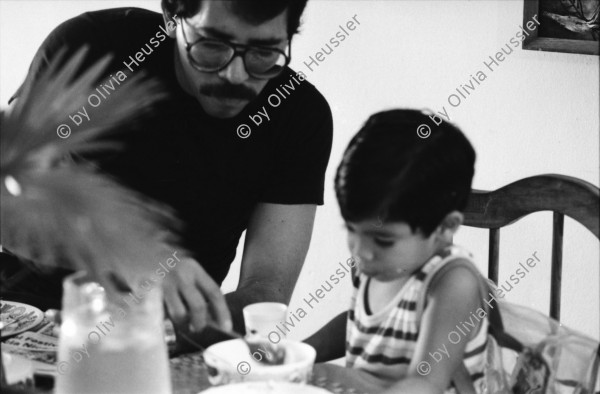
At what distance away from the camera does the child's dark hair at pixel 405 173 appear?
29.2 inches

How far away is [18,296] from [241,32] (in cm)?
47

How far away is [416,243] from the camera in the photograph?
0.78 m

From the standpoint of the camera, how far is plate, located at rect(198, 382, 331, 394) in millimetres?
627

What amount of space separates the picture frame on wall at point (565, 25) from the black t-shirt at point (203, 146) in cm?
46

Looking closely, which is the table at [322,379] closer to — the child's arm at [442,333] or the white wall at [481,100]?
the child's arm at [442,333]

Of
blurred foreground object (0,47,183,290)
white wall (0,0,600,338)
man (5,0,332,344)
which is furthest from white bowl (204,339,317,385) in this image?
white wall (0,0,600,338)

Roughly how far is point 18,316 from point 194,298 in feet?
0.90

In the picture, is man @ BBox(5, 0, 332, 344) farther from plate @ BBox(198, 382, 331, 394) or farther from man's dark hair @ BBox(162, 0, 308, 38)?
plate @ BBox(198, 382, 331, 394)

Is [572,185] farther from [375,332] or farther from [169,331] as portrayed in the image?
[169,331]

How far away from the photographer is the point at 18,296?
39.1 inches

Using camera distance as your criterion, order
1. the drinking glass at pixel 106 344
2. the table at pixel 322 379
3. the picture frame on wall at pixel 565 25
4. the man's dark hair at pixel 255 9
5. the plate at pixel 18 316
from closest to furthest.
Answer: the drinking glass at pixel 106 344 → the table at pixel 322 379 → the plate at pixel 18 316 → the man's dark hair at pixel 255 9 → the picture frame on wall at pixel 565 25

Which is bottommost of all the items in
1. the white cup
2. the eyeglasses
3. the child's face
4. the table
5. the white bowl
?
the table

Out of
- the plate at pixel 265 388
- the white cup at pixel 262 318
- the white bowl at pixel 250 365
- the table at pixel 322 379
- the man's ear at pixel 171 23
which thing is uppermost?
the man's ear at pixel 171 23

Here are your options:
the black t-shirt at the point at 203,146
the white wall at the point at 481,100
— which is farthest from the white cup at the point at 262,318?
the white wall at the point at 481,100
